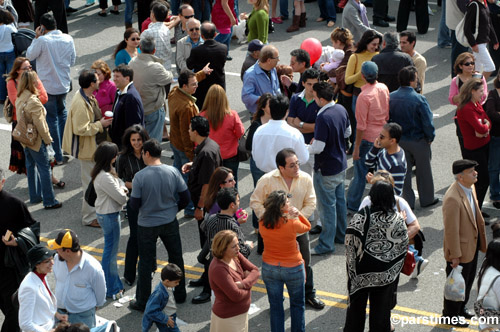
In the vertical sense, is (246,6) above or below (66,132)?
below

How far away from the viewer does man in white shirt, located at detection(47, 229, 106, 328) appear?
7.81m

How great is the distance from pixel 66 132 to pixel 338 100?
13.2 ft

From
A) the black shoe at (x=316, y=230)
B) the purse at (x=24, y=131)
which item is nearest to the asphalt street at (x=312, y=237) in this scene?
the black shoe at (x=316, y=230)

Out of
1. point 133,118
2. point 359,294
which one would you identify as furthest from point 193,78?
point 359,294


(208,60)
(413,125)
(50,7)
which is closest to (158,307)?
(413,125)

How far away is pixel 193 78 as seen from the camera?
1098 centimetres

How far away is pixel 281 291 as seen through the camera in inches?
325

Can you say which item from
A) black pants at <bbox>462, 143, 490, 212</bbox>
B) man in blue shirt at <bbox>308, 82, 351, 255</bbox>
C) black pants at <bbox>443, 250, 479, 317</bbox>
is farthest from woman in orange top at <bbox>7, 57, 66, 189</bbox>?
black pants at <bbox>443, 250, 479, 317</bbox>

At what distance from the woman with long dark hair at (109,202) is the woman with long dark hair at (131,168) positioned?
197mm

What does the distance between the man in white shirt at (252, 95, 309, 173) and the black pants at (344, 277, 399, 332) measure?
2238 millimetres

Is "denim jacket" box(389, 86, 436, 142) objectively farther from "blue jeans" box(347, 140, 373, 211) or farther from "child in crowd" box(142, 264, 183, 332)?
"child in crowd" box(142, 264, 183, 332)

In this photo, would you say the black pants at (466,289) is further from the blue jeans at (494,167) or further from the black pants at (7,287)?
the black pants at (7,287)

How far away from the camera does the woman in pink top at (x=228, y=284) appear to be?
301 inches

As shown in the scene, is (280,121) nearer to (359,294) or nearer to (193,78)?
(193,78)
